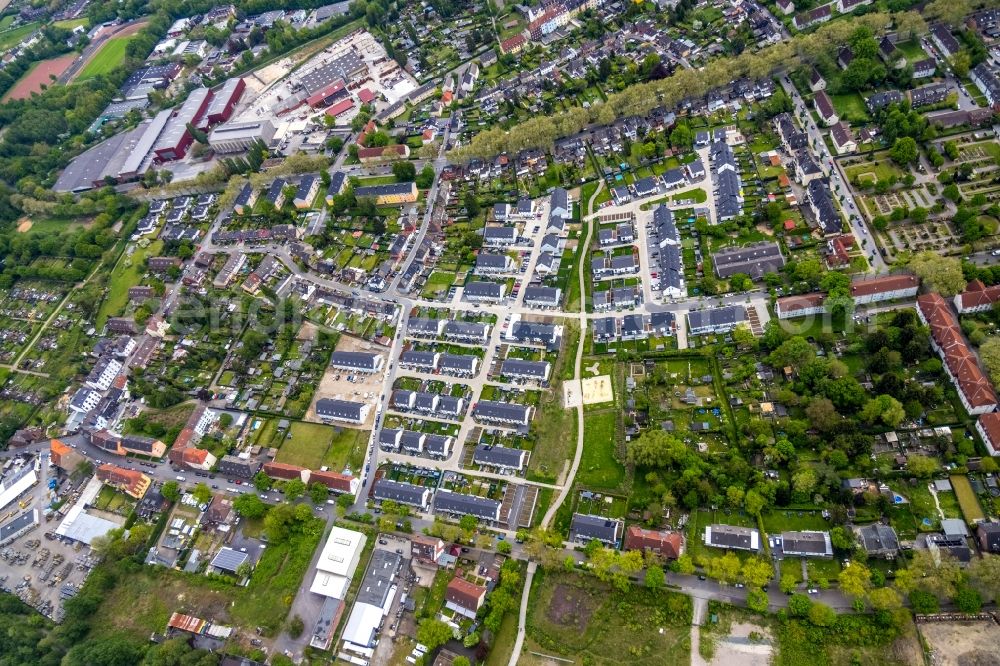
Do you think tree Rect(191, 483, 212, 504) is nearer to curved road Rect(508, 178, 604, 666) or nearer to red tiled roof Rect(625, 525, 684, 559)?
curved road Rect(508, 178, 604, 666)

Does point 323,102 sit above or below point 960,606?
above

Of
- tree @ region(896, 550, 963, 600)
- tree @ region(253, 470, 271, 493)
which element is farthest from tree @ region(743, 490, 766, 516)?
tree @ region(253, 470, 271, 493)

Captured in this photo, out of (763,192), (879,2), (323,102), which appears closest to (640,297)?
(763,192)

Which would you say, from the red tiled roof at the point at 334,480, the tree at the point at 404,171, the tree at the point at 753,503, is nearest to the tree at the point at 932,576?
the tree at the point at 753,503

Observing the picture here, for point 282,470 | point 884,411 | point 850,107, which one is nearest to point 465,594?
point 282,470

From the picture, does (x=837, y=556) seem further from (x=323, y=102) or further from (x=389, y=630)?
(x=323, y=102)

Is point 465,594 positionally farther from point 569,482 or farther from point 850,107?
point 850,107
